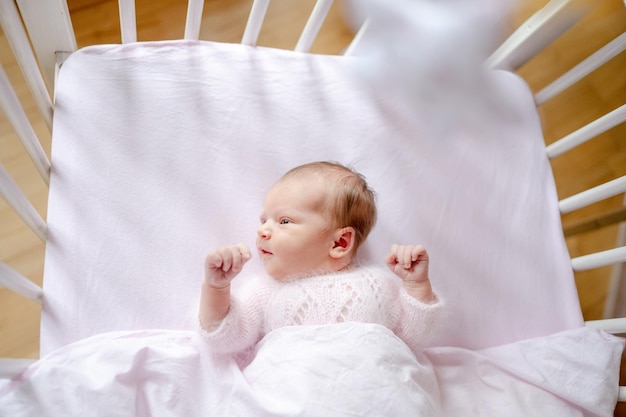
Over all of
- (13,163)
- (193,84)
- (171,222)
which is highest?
(193,84)

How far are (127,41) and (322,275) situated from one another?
1.65 ft

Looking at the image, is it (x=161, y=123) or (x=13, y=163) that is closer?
(x=161, y=123)

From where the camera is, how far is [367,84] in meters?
1.09

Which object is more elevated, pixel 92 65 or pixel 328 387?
pixel 92 65

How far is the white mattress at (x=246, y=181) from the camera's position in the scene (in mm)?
871

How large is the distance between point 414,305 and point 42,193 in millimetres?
778

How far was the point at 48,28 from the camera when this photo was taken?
2.98ft

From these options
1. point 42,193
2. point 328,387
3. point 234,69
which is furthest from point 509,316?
point 42,193

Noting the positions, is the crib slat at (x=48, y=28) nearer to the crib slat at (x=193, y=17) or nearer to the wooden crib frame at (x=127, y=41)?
the wooden crib frame at (x=127, y=41)

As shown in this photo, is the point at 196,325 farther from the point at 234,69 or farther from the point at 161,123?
the point at 234,69

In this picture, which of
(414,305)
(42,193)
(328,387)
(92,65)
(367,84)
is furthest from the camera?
(42,193)

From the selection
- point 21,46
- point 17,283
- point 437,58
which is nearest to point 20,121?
point 21,46

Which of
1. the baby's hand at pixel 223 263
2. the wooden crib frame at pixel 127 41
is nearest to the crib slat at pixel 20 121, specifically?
the wooden crib frame at pixel 127 41

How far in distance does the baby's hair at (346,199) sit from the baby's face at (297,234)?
0.5 inches
